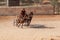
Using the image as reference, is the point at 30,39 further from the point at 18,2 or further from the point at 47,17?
the point at 18,2

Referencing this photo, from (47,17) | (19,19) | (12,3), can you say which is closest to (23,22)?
(19,19)

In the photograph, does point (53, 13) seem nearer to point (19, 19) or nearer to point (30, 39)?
point (19, 19)

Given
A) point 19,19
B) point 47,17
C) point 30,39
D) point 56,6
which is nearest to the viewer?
point 30,39

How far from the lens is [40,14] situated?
2400 centimetres

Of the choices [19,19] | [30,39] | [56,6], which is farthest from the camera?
[56,6]

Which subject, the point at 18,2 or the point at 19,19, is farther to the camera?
the point at 18,2

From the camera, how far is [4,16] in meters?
23.6

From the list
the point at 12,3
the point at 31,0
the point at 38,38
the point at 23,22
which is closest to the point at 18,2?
the point at 12,3

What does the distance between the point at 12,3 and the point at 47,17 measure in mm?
4865

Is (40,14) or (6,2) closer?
(40,14)

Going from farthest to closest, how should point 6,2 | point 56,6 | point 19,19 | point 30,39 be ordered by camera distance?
point 6,2 < point 56,6 < point 19,19 < point 30,39

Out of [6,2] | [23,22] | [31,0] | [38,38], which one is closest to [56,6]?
[31,0]

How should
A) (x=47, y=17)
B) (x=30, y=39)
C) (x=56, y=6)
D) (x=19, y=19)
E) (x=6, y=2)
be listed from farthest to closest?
(x=6, y=2)
(x=56, y=6)
(x=47, y=17)
(x=19, y=19)
(x=30, y=39)

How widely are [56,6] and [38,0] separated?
134 inches
